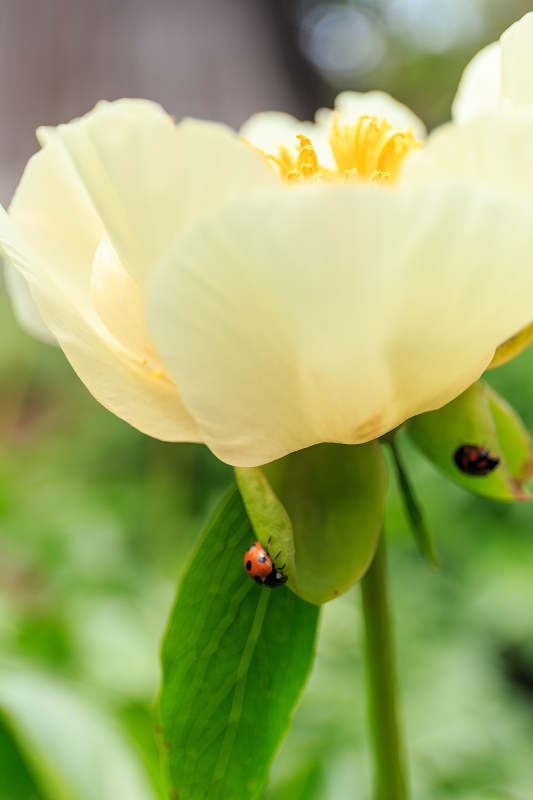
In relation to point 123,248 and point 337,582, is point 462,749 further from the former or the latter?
point 123,248

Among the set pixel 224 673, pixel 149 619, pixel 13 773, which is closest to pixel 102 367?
pixel 224 673

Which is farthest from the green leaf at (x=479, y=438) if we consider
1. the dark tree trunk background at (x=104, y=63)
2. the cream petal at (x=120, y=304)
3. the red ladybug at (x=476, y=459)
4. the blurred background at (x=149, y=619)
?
the dark tree trunk background at (x=104, y=63)

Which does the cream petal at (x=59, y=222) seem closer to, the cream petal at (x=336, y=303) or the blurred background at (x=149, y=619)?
the cream petal at (x=336, y=303)

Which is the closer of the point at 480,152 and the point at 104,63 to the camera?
the point at 480,152

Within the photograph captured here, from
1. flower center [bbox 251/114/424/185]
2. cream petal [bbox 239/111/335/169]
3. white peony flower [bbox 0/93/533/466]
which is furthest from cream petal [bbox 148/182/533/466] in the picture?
cream petal [bbox 239/111/335/169]

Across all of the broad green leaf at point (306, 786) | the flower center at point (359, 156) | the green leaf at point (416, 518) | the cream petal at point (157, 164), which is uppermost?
the cream petal at point (157, 164)

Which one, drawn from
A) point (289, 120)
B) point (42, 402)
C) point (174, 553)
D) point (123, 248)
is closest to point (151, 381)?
point (123, 248)

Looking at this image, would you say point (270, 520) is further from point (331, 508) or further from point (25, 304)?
point (25, 304)
